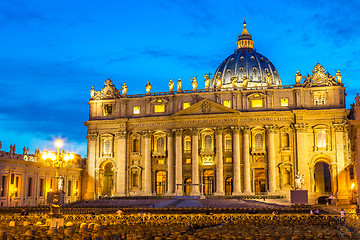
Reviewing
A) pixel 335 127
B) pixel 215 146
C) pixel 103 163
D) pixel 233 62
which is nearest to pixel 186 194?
pixel 215 146

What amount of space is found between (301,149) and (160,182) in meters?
25.8

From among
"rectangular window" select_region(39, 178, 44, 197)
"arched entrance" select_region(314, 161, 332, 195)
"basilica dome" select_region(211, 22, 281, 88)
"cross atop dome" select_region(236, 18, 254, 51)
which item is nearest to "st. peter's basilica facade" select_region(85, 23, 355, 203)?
"arched entrance" select_region(314, 161, 332, 195)

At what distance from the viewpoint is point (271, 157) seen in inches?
3403

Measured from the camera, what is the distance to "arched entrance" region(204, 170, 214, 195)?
298 ft

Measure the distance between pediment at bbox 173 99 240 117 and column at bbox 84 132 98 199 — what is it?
55.7ft

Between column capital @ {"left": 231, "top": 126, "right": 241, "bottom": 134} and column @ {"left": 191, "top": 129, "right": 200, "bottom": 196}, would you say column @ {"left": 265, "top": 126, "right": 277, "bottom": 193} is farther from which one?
column @ {"left": 191, "top": 129, "right": 200, "bottom": 196}

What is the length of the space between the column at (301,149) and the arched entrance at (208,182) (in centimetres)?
1514

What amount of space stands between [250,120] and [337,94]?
15292 millimetres

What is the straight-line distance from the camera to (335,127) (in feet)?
280

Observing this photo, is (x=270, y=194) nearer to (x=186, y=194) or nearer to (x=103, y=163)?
(x=186, y=194)

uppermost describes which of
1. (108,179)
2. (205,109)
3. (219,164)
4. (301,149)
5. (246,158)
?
(205,109)

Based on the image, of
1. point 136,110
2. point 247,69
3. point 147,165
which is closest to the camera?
point 147,165

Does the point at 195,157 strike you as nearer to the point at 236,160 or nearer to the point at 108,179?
the point at 236,160

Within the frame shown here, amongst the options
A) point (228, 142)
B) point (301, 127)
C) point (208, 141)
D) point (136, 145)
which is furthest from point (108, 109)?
point (301, 127)
